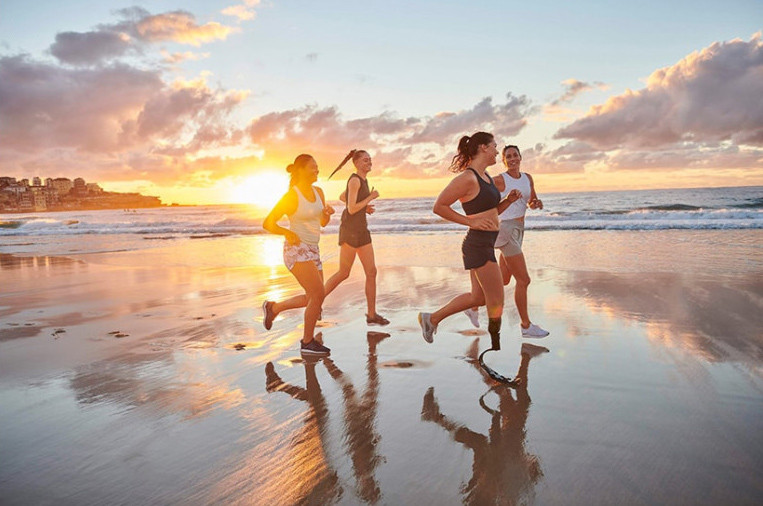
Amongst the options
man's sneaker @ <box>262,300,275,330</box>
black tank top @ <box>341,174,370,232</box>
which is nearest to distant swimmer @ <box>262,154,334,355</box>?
man's sneaker @ <box>262,300,275,330</box>

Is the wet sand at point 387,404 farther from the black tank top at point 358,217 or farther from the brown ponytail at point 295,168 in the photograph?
the brown ponytail at point 295,168

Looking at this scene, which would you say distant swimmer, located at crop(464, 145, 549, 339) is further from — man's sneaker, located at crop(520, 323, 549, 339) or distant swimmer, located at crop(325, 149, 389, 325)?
distant swimmer, located at crop(325, 149, 389, 325)

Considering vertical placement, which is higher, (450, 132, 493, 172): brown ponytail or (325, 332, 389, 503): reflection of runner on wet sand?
(450, 132, 493, 172): brown ponytail

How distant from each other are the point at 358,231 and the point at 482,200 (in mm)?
2493

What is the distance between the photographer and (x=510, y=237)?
569 centimetres

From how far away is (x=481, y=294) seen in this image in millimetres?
4949

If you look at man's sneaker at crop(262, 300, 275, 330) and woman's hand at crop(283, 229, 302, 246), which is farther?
man's sneaker at crop(262, 300, 275, 330)

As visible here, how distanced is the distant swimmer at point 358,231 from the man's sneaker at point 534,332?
5.82 feet

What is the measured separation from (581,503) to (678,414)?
4.78 feet

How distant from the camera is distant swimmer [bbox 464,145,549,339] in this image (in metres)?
5.67

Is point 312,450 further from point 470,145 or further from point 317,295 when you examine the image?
point 470,145

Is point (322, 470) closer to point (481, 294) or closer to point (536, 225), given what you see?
point (481, 294)

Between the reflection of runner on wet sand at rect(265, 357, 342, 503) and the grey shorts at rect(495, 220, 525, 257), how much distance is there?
2665 millimetres

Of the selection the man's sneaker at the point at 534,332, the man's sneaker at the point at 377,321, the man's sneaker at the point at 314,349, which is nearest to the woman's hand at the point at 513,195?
the man's sneaker at the point at 534,332
